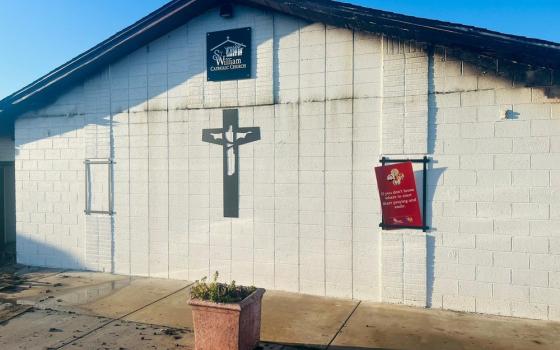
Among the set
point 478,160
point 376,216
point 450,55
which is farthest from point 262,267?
point 450,55

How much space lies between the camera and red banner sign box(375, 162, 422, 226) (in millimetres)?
8484

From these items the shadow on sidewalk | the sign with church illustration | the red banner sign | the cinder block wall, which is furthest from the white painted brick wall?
the sign with church illustration

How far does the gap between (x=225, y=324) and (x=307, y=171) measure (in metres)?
4.12

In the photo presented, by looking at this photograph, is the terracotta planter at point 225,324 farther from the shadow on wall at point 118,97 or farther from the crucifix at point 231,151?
the shadow on wall at point 118,97

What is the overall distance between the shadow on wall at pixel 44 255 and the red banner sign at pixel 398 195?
804 cm

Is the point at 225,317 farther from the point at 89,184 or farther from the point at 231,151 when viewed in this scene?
the point at 89,184

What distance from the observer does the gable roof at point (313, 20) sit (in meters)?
7.50

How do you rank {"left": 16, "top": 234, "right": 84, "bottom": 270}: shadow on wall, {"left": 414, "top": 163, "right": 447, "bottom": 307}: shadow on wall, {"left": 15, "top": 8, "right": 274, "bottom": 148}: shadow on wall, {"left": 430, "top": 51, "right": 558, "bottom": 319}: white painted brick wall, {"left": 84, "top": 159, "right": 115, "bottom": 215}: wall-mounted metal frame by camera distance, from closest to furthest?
1. {"left": 430, "top": 51, "right": 558, "bottom": 319}: white painted brick wall
2. {"left": 414, "top": 163, "right": 447, "bottom": 307}: shadow on wall
3. {"left": 15, "top": 8, "right": 274, "bottom": 148}: shadow on wall
4. {"left": 84, "top": 159, "right": 115, "bottom": 215}: wall-mounted metal frame
5. {"left": 16, "top": 234, "right": 84, "bottom": 270}: shadow on wall

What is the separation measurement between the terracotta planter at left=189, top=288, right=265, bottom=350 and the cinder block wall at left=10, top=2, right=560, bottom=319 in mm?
3200

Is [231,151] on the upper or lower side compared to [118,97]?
lower

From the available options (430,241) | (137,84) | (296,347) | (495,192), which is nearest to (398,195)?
(430,241)

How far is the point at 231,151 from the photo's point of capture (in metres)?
10.1

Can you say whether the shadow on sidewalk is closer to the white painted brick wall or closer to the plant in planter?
the plant in planter

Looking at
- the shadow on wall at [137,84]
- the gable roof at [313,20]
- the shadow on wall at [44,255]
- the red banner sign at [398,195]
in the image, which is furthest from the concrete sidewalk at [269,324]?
the gable roof at [313,20]
